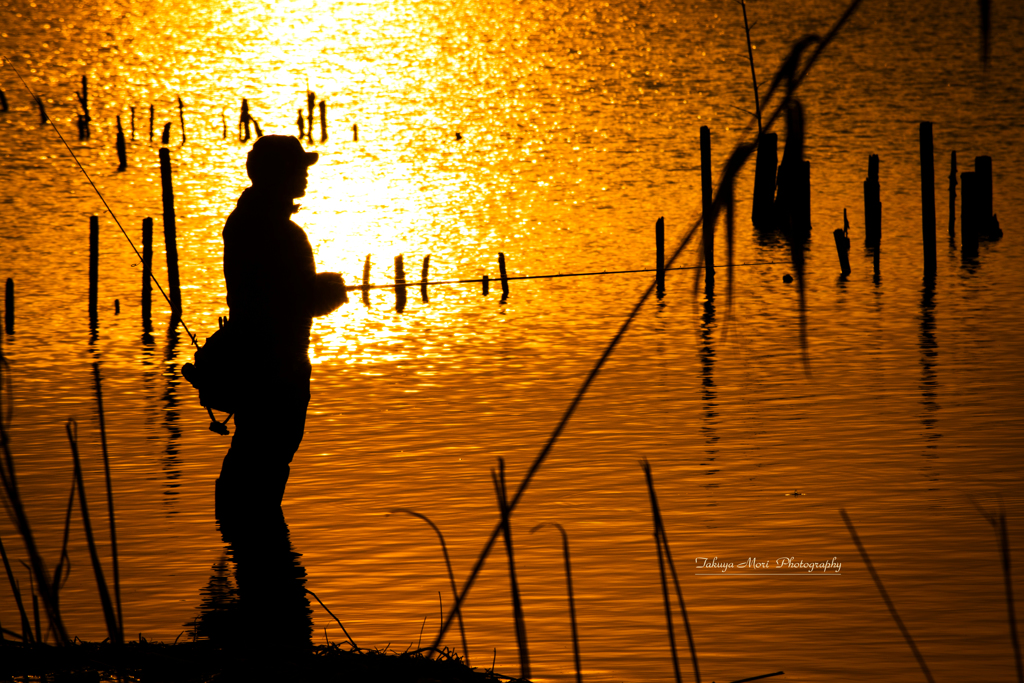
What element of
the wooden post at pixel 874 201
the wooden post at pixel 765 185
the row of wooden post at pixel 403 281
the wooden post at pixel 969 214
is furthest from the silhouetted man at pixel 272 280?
the wooden post at pixel 765 185

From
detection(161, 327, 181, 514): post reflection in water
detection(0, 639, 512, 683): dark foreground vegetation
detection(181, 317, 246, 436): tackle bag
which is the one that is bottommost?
detection(161, 327, 181, 514): post reflection in water

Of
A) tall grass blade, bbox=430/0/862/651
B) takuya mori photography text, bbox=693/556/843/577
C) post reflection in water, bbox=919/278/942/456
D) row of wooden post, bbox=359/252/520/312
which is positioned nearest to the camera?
tall grass blade, bbox=430/0/862/651

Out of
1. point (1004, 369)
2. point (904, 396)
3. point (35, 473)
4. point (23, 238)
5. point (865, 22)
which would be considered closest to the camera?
point (35, 473)

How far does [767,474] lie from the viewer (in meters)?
12.6

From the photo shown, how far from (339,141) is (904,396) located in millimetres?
48929

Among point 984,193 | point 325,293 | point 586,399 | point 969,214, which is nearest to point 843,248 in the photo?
point 969,214

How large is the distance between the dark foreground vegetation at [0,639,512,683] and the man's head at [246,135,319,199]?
2724 millimetres

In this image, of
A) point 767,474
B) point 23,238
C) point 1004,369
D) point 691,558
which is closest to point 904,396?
point 1004,369

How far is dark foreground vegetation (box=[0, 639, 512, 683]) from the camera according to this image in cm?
565

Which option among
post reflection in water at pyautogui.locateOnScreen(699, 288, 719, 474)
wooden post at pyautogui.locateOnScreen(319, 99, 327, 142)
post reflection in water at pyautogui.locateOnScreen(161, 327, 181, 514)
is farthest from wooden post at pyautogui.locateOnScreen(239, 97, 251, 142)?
post reflection in water at pyautogui.locateOnScreen(161, 327, 181, 514)

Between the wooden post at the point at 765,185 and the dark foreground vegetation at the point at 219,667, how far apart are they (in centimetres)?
2722

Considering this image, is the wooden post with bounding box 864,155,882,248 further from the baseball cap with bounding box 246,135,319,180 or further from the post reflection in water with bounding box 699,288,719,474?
the baseball cap with bounding box 246,135,319,180

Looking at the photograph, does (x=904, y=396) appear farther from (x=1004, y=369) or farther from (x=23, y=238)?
(x=23, y=238)

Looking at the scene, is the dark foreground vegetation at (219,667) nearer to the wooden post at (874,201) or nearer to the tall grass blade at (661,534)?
the tall grass blade at (661,534)
